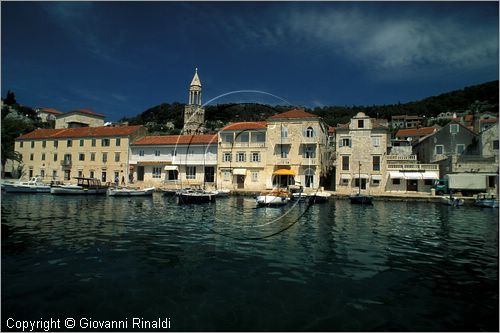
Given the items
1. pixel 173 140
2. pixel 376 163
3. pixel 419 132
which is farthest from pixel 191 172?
pixel 419 132

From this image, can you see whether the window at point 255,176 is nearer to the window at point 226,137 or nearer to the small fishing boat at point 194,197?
the window at point 226,137

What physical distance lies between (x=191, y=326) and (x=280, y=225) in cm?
1276

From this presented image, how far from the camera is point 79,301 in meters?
7.22

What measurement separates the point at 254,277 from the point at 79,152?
193 feet

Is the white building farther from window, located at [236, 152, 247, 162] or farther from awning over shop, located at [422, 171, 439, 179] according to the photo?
awning over shop, located at [422, 171, 439, 179]

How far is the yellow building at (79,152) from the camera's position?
5541 centimetres

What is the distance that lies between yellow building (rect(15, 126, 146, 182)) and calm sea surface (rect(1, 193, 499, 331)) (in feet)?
134

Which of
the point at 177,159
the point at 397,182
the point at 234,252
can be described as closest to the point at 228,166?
the point at 177,159

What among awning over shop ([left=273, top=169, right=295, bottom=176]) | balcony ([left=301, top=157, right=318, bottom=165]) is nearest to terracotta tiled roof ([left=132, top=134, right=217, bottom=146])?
awning over shop ([left=273, top=169, right=295, bottom=176])

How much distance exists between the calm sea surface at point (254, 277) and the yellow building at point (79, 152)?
40873 millimetres

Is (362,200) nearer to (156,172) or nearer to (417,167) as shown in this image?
(417,167)

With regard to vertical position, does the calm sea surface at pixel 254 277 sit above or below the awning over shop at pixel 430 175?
below

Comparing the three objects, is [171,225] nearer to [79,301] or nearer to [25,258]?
[25,258]

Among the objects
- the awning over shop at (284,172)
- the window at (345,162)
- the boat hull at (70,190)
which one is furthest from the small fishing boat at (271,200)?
the boat hull at (70,190)
